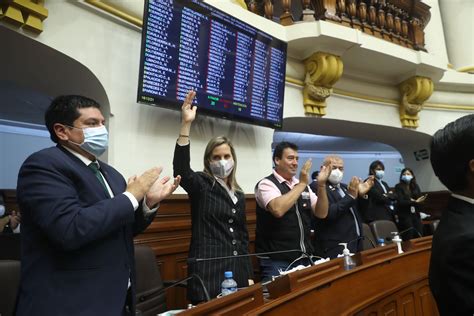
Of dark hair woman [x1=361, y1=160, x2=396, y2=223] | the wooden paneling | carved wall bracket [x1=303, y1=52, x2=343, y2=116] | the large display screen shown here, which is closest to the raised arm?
the large display screen

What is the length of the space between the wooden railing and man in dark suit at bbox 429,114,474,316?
112 inches

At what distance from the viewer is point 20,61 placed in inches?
83.4

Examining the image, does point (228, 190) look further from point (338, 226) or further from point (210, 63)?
point (210, 63)

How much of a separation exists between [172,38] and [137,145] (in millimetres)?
725

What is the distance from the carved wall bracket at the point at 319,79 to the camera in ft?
11.9

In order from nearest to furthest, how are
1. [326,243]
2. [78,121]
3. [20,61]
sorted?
[78,121] < [20,61] < [326,243]

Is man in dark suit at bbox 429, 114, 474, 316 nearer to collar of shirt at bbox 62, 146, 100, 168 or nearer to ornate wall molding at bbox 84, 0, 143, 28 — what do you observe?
collar of shirt at bbox 62, 146, 100, 168

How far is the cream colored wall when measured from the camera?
6.86ft

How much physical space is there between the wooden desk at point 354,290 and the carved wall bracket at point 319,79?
1796 millimetres

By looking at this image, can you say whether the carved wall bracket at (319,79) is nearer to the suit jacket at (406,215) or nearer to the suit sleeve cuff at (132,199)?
the suit jacket at (406,215)

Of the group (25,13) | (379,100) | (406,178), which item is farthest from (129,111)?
(379,100)

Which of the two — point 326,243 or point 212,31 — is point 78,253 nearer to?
point 326,243

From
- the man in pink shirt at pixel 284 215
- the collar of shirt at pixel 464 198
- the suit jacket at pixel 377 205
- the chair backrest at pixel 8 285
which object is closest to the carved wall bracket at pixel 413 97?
the suit jacket at pixel 377 205

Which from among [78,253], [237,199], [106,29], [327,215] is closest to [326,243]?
[327,215]
